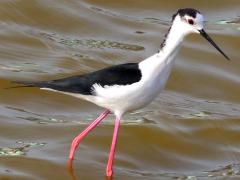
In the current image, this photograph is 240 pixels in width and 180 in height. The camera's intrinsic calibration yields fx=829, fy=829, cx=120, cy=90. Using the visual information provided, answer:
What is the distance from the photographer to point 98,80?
7691 millimetres

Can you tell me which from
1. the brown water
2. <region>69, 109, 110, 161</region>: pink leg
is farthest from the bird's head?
the brown water

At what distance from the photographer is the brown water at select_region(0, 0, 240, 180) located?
8148 millimetres

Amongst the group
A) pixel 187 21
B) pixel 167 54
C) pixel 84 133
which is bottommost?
pixel 84 133

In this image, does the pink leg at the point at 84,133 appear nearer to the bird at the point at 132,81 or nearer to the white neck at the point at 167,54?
the bird at the point at 132,81

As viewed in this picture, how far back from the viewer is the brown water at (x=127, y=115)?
815cm

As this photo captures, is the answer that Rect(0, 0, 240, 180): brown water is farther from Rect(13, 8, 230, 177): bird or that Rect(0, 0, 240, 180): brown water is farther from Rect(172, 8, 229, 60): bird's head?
Rect(172, 8, 229, 60): bird's head

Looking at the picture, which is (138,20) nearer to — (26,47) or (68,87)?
(26,47)

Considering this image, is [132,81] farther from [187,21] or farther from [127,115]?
[127,115]

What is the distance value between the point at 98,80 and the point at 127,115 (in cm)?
164

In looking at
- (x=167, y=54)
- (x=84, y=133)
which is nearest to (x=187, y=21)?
(x=167, y=54)

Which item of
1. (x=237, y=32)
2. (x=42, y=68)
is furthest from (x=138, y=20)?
(x=42, y=68)

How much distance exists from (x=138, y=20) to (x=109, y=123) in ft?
9.72

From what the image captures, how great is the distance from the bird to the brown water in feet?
2.36

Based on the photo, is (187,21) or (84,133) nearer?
(187,21)
